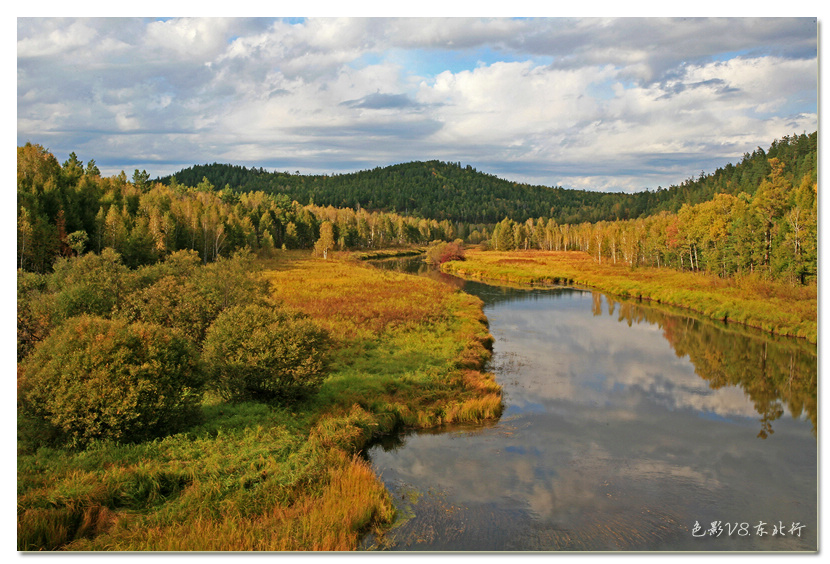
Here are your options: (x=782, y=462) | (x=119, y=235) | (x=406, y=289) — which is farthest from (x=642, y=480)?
(x=119, y=235)

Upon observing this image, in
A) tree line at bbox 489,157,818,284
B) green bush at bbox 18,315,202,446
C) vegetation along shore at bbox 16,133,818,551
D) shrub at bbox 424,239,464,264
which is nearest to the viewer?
vegetation along shore at bbox 16,133,818,551

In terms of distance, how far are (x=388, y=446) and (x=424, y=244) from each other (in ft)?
521

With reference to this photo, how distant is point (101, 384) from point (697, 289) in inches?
1959

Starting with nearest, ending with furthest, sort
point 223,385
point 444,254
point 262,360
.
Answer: point 262,360, point 223,385, point 444,254

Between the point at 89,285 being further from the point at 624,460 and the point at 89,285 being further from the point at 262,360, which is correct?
the point at 624,460

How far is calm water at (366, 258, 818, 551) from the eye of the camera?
12289mm

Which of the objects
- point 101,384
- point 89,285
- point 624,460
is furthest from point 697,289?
point 101,384

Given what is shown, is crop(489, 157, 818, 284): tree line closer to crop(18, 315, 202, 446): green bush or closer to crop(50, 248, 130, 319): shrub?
crop(18, 315, 202, 446): green bush

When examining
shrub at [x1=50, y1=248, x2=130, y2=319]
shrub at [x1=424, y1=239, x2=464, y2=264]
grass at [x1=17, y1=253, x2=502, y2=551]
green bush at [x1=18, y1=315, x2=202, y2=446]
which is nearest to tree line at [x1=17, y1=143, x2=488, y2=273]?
shrub at [x1=50, y1=248, x2=130, y2=319]

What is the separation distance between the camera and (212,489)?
12.5 meters

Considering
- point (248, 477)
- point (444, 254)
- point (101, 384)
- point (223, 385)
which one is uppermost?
point (444, 254)

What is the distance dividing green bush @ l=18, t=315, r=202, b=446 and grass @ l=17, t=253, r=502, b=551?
0.58 meters

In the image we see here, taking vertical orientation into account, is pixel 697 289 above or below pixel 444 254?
below

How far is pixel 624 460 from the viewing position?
643 inches
